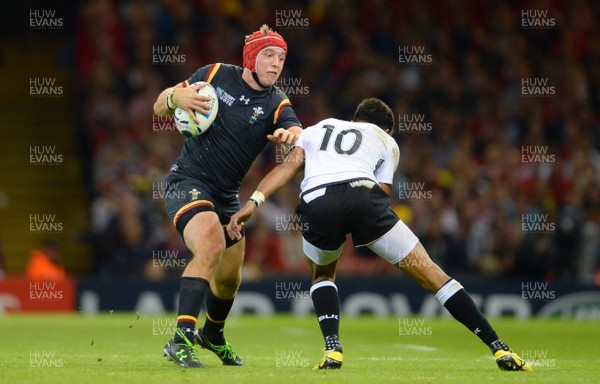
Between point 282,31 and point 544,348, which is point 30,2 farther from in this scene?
point 544,348

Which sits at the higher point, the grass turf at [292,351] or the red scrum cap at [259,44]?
the red scrum cap at [259,44]

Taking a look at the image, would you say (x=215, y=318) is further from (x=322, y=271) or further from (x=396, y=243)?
(x=396, y=243)

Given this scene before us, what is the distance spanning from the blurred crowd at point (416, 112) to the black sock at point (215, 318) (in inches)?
348

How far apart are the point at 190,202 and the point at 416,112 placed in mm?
12237

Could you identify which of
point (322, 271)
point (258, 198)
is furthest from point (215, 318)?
point (258, 198)

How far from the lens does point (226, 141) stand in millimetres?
8703

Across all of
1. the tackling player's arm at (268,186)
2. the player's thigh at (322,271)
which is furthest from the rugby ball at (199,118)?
the player's thigh at (322,271)

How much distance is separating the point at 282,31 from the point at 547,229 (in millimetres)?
6277

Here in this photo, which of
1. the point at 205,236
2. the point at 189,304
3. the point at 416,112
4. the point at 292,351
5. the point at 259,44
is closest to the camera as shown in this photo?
the point at 189,304

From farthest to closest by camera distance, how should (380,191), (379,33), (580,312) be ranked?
1. (379,33)
2. (580,312)
3. (380,191)

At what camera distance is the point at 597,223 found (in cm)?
1734

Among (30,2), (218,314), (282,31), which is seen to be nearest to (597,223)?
(282,31)

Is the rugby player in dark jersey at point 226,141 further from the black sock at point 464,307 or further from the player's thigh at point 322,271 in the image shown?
the black sock at point 464,307

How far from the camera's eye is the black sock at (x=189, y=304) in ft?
26.0
